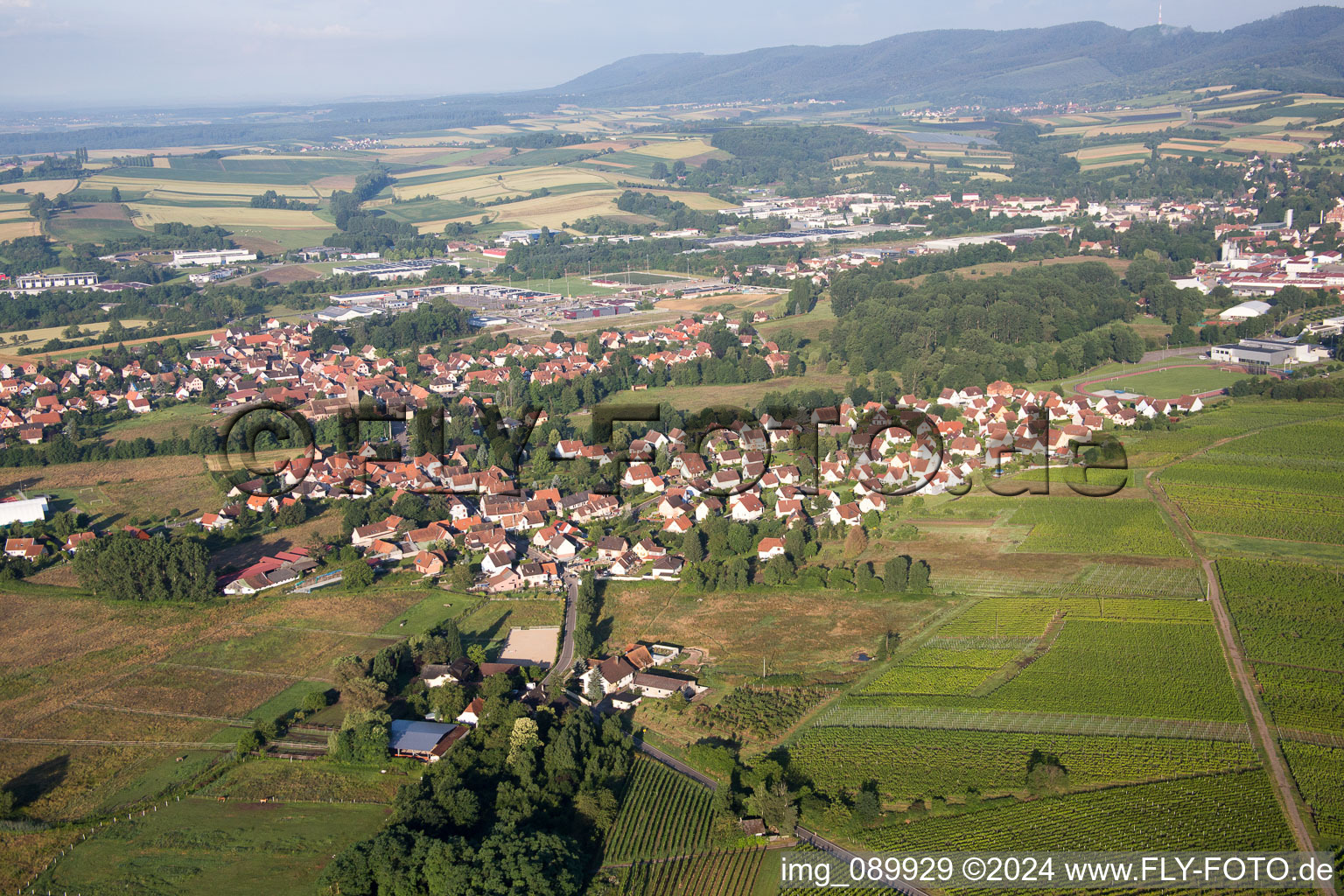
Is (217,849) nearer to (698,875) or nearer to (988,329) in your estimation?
(698,875)

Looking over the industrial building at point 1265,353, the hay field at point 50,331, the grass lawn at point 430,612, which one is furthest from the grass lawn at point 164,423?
the industrial building at point 1265,353

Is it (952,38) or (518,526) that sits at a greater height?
(952,38)

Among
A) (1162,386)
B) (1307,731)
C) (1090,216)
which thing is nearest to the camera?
(1307,731)

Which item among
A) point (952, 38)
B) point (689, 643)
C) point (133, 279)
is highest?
point (952, 38)

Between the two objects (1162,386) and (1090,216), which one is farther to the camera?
(1090,216)

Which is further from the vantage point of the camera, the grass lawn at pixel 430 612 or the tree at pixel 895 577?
the tree at pixel 895 577

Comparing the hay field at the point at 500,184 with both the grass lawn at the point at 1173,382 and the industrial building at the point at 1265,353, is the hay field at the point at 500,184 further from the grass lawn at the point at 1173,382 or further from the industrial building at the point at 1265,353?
the grass lawn at the point at 1173,382

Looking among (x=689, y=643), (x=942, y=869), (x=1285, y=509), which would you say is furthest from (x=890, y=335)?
(x=942, y=869)

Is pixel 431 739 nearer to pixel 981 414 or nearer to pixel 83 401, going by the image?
pixel 981 414

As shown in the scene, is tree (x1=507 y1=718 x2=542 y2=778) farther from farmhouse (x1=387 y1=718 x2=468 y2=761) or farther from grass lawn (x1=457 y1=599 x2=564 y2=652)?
grass lawn (x1=457 y1=599 x2=564 y2=652)
